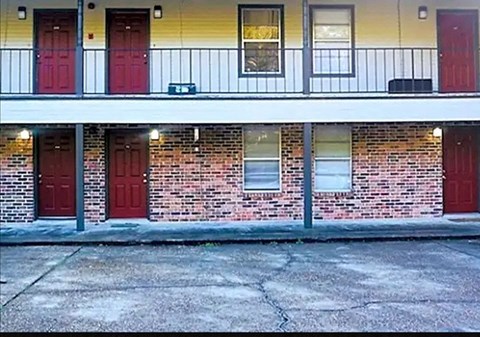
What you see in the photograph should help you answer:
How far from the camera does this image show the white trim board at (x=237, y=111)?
11094 millimetres

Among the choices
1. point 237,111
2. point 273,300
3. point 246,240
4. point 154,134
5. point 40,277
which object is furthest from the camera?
point 154,134

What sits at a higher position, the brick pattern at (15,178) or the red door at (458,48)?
the red door at (458,48)

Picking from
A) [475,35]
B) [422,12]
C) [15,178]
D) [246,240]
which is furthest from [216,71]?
[475,35]

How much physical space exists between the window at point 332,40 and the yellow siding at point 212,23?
210 millimetres

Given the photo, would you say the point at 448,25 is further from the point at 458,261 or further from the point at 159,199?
the point at 159,199

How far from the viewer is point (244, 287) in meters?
6.86

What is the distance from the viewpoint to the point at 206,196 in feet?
41.4

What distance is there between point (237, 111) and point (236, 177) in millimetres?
1937

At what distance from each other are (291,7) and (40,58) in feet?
19.5

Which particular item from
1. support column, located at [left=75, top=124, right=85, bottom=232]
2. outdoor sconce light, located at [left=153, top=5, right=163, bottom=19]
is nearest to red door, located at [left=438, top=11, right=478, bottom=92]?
outdoor sconce light, located at [left=153, top=5, right=163, bottom=19]

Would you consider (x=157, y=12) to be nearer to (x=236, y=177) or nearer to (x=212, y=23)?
(x=212, y=23)

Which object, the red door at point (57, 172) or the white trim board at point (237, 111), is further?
the red door at point (57, 172)

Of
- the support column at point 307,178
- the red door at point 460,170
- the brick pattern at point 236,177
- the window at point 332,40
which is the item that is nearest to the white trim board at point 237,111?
the support column at point 307,178

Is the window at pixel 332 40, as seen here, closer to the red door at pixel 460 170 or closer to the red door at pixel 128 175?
the red door at pixel 460 170
